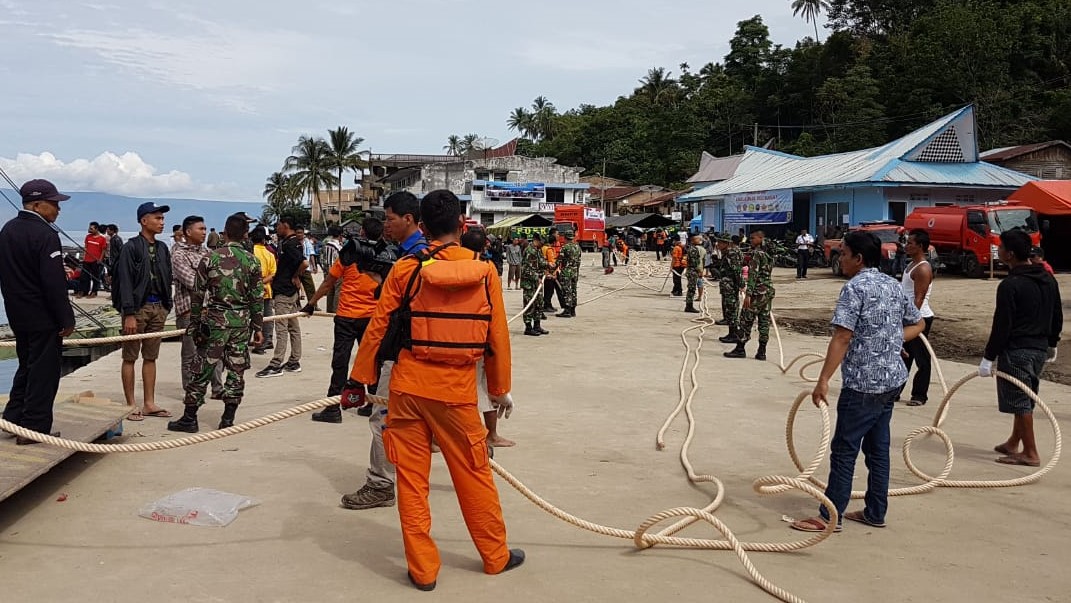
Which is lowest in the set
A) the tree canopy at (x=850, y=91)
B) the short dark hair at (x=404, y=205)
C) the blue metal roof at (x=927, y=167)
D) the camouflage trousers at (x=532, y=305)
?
the camouflage trousers at (x=532, y=305)

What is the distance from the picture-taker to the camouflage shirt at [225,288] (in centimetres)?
692

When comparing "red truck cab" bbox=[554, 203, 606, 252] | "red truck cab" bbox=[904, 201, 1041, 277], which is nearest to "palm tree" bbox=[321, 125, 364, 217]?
"red truck cab" bbox=[554, 203, 606, 252]

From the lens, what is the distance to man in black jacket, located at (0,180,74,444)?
17.4 feet

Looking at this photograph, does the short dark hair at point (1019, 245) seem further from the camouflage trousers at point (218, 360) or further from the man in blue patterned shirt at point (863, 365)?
the camouflage trousers at point (218, 360)

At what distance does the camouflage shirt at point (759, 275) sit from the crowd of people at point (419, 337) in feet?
9.58

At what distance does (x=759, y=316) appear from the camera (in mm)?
11781

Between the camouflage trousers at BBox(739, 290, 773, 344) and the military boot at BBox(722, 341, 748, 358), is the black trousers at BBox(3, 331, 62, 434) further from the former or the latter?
the military boot at BBox(722, 341, 748, 358)

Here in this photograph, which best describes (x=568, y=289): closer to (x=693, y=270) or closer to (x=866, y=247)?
(x=693, y=270)

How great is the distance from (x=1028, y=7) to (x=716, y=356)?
48885 millimetres

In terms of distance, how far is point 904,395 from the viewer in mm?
9305

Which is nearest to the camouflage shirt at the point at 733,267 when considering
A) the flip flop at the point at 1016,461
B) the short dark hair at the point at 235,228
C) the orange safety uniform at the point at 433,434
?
the flip flop at the point at 1016,461

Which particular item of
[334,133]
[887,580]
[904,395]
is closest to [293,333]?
[904,395]

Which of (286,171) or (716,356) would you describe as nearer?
(716,356)

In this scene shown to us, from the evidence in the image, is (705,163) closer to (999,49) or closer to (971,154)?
(999,49)
